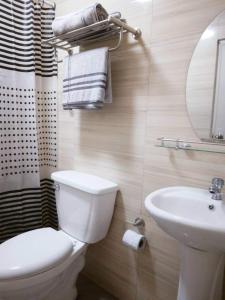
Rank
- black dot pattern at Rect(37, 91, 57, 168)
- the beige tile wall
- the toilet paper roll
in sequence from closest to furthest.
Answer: the beige tile wall < the toilet paper roll < black dot pattern at Rect(37, 91, 57, 168)

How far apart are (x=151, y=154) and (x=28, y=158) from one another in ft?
3.25

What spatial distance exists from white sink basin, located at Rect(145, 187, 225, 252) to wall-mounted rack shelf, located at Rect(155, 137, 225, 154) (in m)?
0.20

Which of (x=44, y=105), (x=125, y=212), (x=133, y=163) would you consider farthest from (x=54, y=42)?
(x=125, y=212)

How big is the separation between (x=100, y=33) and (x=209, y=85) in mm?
706

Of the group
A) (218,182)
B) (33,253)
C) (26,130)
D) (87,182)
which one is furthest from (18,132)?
(218,182)

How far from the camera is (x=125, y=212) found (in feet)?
4.67

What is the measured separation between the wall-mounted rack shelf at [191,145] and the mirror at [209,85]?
0.03 metres

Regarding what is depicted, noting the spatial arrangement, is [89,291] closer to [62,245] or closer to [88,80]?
[62,245]

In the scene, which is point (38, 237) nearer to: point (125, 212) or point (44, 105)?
point (125, 212)

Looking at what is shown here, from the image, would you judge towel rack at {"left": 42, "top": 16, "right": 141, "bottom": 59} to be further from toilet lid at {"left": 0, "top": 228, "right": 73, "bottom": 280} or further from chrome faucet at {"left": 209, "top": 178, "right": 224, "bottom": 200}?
toilet lid at {"left": 0, "top": 228, "right": 73, "bottom": 280}

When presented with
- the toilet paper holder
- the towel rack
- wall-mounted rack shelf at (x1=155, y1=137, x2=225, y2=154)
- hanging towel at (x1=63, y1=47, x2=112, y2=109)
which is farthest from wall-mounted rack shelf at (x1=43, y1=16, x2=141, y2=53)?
the toilet paper holder

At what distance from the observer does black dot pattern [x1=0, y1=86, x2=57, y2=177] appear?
1628mm

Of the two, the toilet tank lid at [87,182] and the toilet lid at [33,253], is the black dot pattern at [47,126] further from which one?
the toilet lid at [33,253]

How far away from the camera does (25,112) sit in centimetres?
171
